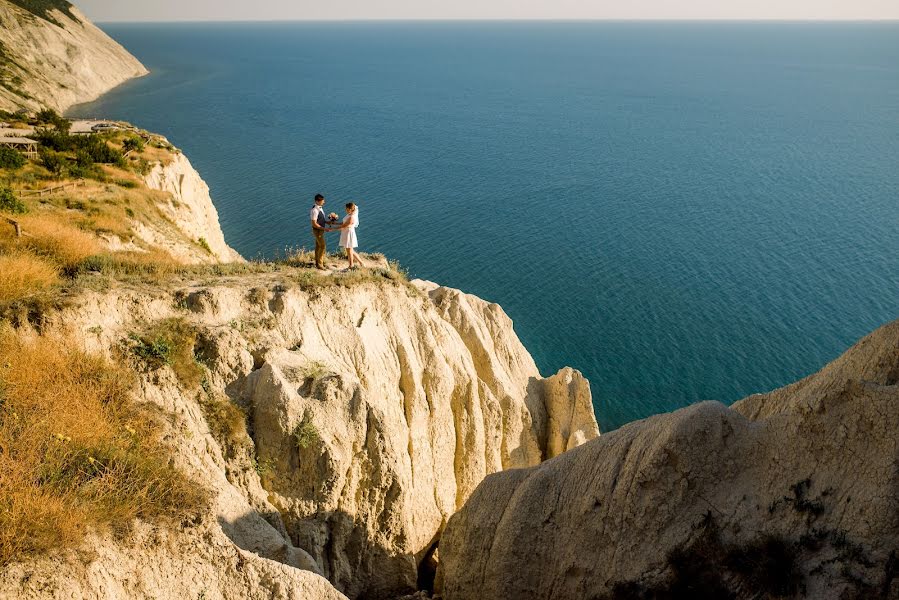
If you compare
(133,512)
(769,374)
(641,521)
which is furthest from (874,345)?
(769,374)

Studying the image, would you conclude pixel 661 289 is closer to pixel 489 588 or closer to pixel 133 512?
pixel 489 588

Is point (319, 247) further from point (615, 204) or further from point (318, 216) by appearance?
point (615, 204)

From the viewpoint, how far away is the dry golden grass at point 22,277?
14.1 metres

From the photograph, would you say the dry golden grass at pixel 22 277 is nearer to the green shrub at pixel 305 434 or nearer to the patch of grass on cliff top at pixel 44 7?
the green shrub at pixel 305 434

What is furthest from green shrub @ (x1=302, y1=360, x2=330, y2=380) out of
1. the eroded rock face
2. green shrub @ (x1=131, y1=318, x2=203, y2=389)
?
green shrub @ (x1=131, y1=318, x2=203, y2=389)

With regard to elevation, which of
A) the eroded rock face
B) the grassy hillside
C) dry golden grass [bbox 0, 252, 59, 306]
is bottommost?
the eroded rock face

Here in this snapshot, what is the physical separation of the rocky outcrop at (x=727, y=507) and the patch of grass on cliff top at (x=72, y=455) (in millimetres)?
6851

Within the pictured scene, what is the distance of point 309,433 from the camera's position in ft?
46.1

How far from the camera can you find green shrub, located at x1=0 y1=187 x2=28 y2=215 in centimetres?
2343

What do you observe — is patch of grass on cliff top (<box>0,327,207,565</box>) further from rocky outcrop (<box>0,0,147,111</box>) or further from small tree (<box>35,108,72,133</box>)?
rocky outcrop (<box>0,0,147,111</box>)

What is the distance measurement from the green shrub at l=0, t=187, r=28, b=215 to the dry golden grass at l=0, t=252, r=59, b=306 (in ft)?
29.1

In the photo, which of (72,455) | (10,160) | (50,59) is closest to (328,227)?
(72,455)

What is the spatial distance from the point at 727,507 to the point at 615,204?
6040 cm

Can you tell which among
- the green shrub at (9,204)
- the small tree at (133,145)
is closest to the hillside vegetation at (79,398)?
the green shrub at (9,204)
